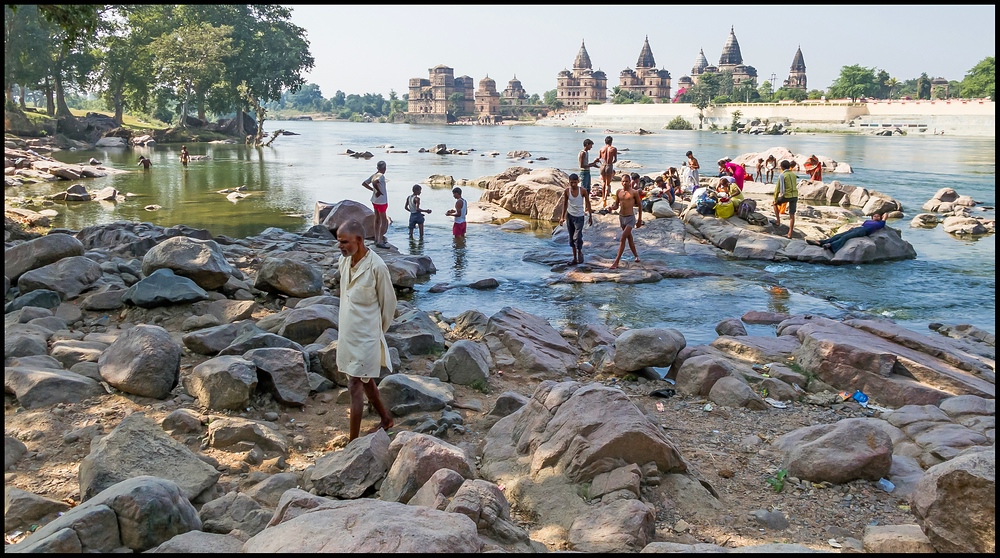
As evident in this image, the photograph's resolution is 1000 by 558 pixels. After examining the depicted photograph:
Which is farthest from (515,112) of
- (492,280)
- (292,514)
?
(292,514)

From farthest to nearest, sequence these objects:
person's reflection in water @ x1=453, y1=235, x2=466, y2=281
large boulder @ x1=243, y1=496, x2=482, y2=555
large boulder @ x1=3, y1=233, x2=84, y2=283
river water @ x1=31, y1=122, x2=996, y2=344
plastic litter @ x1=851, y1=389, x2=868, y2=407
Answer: person's reflection in water @ x1=453, y1=235, x2=466, y2=281, river water @ x1=31, y1=122, x2=996, y2=344, large boulder @ x1=3, y1=233, x2=84, y2=283, plastic litter @ x1=851, y1=389, x2=868, y2=407, large boulder @ x1=243, y1=496, x2=482, y2=555

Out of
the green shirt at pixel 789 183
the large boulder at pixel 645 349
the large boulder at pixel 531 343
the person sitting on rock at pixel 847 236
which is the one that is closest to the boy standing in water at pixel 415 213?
the large boulder at pixel 531 343

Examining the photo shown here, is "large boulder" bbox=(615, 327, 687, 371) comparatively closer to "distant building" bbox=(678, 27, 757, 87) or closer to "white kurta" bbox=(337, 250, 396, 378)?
"white kurta" bbox=(337, 250, 396, 378)

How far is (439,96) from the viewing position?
124625mm

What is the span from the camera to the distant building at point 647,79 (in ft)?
412

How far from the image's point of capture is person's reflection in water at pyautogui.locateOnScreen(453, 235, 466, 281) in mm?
11797

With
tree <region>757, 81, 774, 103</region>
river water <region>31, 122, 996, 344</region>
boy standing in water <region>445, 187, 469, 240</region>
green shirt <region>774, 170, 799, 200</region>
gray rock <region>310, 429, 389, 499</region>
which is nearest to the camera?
gray rock <region>310, 429, 389, 499</region>

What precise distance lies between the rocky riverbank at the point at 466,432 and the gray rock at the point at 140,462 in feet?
0.04

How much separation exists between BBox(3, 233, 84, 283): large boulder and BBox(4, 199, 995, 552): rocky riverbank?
3 cm

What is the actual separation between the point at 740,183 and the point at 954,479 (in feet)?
52.6

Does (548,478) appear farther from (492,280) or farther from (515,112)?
(515,112)

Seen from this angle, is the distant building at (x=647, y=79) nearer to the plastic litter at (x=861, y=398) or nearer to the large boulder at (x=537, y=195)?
the large boulder at (x=537, y=195)

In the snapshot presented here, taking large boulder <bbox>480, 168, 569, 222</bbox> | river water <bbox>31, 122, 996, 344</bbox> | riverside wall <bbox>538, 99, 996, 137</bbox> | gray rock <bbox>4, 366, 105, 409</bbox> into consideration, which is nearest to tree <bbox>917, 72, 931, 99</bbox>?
riverside wall <bbox>538, 99, 996, 137</bbox>

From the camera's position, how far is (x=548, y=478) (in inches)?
165
